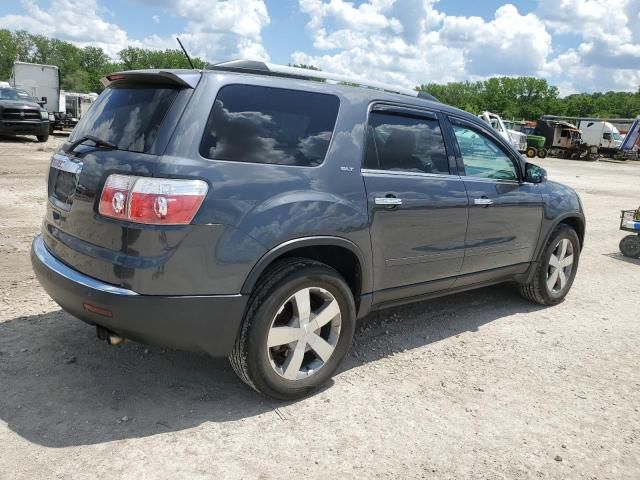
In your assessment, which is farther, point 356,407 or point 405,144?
point 405,144

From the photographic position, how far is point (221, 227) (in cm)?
284

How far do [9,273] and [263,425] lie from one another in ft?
11.0

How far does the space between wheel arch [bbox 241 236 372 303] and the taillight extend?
1.56 feet

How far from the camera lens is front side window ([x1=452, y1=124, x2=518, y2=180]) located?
4312mm

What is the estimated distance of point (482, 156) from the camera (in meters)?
4.53

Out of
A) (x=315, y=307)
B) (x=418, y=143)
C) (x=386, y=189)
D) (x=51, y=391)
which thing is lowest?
(x=51, y=391)

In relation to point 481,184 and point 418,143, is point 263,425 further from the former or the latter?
point 481,184

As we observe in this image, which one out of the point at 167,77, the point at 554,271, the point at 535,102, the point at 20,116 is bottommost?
the point at 554,271

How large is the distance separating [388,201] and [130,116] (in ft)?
5.28

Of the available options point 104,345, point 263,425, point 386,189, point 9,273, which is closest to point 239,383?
point 263,425

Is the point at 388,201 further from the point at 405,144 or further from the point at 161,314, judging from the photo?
the point at 161,314

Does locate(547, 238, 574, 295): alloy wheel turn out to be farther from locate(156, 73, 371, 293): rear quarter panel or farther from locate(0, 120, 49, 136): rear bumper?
→ locate(0, 120, 49, 136): rear bumper

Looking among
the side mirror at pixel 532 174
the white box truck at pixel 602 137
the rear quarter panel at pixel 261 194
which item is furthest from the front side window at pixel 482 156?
the white box truck at pixel 602 137

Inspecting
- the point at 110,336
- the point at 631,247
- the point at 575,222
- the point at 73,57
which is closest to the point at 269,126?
the point at 110,336
